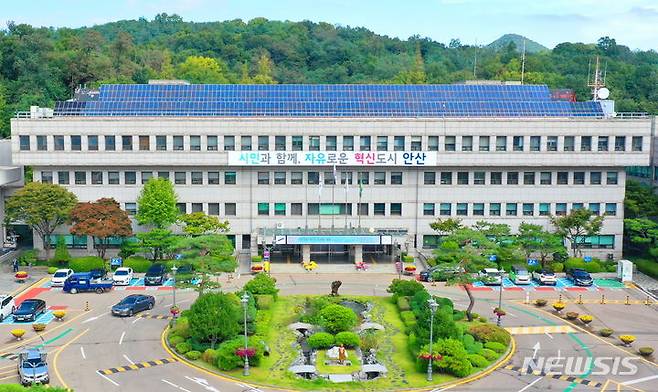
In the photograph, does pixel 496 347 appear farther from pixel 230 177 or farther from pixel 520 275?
pixel 230 177

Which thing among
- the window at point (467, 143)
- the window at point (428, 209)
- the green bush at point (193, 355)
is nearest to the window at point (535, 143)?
the window at point (467, 143)

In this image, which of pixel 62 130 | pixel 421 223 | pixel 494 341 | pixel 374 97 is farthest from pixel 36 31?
pixel 494 341

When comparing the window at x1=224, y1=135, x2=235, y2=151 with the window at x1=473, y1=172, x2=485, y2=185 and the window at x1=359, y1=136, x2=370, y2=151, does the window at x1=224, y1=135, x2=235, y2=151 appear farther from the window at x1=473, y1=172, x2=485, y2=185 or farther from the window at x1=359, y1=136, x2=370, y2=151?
the window at x1=473, y1=172, x2=485, y2=185

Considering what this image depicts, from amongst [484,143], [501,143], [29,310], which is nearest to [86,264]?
[29,310]

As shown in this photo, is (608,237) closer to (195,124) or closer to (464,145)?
(464,145)

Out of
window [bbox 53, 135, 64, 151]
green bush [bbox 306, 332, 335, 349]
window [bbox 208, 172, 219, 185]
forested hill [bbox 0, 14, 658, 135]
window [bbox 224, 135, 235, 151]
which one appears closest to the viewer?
green bush [bbox 306, 332, 335, 349]

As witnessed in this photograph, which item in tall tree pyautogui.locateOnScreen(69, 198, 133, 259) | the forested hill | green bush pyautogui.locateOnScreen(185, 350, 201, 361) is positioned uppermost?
the forested hill

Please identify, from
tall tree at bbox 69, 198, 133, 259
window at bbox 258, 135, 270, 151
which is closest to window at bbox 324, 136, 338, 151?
window at bbox 258, 135, 270, 151
